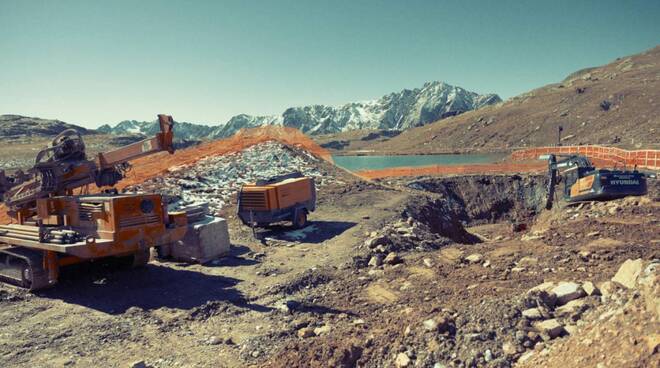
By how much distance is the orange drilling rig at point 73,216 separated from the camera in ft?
28.2

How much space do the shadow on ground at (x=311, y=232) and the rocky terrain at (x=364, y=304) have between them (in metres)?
0.08

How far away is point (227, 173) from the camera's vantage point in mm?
22188

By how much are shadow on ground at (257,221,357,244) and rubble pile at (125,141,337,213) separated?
155 inches

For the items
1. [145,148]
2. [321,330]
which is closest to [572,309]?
[321,330]

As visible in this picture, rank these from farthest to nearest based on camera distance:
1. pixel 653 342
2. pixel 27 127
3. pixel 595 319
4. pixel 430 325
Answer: pixel 27 127, pixel 430 325, pixel 595 319, pixel 653 342

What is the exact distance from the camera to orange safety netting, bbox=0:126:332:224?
860 inches

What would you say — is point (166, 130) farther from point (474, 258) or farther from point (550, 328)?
point (550, 328)

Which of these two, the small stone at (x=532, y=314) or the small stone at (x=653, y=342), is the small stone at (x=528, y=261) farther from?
the small stone at (x=653, y=342)

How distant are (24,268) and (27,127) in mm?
90988

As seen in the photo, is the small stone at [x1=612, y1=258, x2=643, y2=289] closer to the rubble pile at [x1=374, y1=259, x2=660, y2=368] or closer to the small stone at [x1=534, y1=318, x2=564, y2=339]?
the rubble pile at [x1=374, y1=259, x2=660, y2=368]

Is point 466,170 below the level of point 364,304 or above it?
above

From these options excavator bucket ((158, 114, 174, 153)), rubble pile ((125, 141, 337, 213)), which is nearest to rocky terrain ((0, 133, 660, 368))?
excavator bucket ((158, 114, 174, 153))

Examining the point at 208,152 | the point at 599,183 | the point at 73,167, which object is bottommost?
the point at 599,183

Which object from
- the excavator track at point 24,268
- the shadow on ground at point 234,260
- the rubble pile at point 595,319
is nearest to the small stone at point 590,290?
the rubble pile at point 595,319
